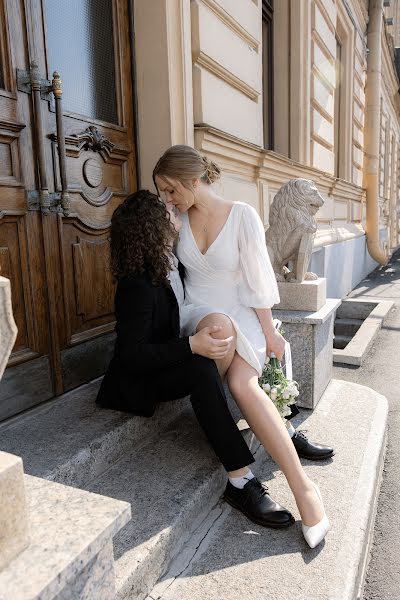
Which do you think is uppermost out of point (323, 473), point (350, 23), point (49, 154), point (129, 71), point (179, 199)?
point (350, 23)

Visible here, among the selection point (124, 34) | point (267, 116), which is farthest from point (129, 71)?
point (267, 116)

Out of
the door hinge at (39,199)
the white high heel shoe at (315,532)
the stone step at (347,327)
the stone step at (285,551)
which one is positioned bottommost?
the stone step at (347,327)

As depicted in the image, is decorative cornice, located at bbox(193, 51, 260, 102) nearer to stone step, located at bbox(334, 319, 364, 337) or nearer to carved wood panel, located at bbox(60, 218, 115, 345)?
carved wood panel, located at bbox(60, 218, 115, 345)

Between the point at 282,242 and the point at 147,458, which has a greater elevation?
the point at 282,242

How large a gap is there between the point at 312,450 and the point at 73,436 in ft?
4.00

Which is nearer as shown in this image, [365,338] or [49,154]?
[49,154]

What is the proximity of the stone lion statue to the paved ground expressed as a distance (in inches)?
48.6

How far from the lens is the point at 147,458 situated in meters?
2.17

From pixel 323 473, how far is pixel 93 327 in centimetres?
148

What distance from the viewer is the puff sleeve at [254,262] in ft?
7.37

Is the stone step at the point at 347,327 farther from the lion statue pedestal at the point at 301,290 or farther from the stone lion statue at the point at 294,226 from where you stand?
the stone lion statue at the point at 294,226

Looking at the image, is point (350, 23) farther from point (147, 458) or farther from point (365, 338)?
point (147, 458)

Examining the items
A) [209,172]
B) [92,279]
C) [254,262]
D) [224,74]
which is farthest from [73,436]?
[224,74]

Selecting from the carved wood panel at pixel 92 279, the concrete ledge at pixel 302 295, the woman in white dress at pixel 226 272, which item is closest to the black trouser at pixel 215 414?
Answer: the woman in white dress at pixel 226 272
